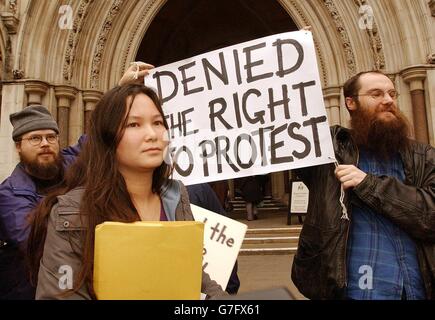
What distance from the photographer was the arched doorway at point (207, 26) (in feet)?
42.3

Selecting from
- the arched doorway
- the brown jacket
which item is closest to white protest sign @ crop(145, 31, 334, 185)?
the brown jacket

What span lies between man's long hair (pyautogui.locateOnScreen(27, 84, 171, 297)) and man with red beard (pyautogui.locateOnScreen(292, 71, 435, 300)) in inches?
36.2

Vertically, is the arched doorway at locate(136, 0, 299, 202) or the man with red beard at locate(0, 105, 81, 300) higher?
the arched doorway at locate(136, 0, 299, 202)

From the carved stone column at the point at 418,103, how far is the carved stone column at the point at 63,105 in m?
6.45

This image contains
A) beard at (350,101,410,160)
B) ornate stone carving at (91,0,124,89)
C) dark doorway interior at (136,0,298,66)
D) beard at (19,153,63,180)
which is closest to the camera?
beard at (350,101,410,160)

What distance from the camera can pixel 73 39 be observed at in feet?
25.7

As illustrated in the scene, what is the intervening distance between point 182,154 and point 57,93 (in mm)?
6390

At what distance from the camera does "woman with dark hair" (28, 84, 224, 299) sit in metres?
1.05

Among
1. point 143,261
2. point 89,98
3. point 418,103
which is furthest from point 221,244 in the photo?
point 89,98

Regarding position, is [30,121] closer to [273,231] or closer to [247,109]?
[247,109]

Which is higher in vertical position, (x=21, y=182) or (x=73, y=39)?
(x=73, y=39)

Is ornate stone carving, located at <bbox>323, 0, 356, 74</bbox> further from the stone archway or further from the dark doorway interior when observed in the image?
the dark doorway interior

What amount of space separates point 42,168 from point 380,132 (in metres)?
1.87

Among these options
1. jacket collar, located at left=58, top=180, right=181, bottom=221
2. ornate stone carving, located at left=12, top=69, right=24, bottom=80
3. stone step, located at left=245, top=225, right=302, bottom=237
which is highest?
ornate stone carving, located at left=12, top=69, right=24, bottom=80
